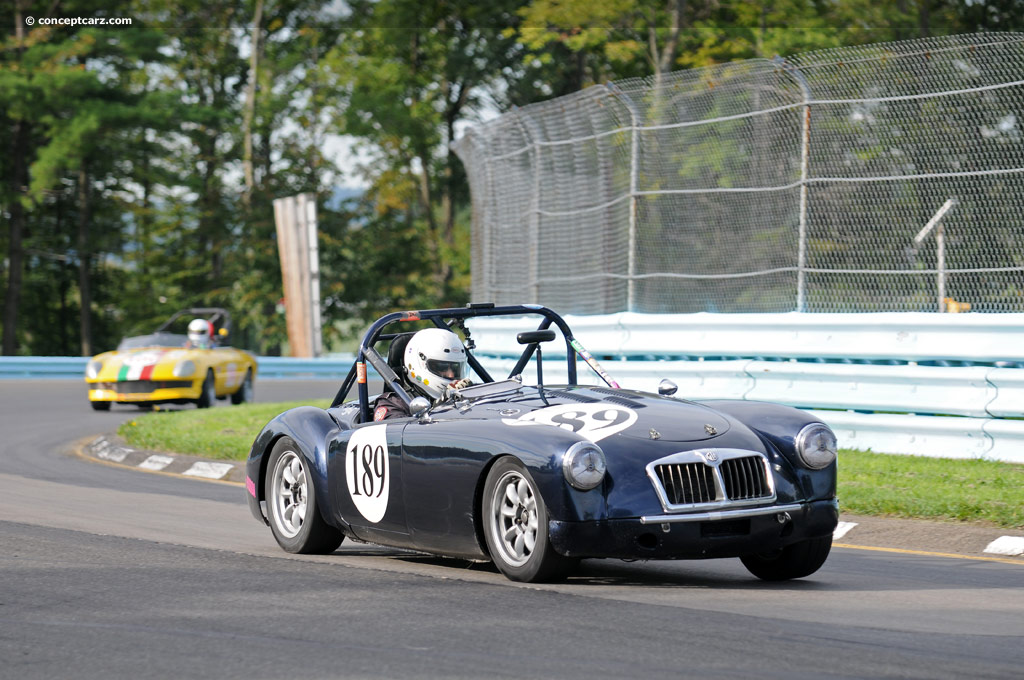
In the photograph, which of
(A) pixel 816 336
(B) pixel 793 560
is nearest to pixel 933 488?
(A) pixel 816 336

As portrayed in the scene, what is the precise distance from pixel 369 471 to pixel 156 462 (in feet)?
23.1

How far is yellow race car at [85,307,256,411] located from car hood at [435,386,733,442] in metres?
13.8

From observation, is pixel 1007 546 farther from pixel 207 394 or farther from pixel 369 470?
pixel 207 394

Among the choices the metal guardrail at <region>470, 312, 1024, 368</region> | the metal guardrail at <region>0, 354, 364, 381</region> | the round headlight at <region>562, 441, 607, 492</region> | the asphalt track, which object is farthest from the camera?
the metal guardrail at <region>0, 354, 364, 381</region>

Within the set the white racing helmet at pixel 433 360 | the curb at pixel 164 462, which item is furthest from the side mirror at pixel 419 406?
the curb at pixel 164 462

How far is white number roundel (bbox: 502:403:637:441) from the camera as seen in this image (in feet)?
21.4

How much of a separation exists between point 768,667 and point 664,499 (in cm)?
161

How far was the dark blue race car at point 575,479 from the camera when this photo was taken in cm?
625

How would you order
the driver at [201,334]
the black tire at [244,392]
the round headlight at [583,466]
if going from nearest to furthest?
the round headlight at [583,466] → the driver at [201,334] → the black tire at [244,392]

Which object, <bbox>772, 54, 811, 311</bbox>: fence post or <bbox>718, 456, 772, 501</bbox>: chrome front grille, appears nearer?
<bbox>718, 456, 772, 501</bbox>: chrome front grille

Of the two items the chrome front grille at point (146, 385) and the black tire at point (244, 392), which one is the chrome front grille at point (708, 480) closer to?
the chrome front grille at point (146, 385)

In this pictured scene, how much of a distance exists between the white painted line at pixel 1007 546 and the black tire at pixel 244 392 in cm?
1552

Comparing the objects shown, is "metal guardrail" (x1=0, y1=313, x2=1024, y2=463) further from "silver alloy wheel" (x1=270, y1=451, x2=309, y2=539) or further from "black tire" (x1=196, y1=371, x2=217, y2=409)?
"black tire" (x1=196, y1=371, x2=217, y2=409)

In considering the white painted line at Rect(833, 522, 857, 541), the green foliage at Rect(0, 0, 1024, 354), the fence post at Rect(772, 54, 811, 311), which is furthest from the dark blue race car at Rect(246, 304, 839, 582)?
the green foliage at Rect(0, 0, 1024, 354)
